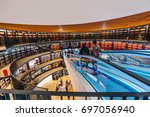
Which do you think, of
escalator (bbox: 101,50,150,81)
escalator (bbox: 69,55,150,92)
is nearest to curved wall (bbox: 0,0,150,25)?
escalator (bbox: 69,55,150,92)

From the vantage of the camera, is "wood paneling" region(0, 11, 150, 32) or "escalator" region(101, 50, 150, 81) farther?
"escalator" region(101, 50, 150, 81)

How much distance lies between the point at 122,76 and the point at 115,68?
0.87ft

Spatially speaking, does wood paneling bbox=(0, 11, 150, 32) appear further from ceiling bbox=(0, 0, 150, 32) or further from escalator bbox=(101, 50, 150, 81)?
escalator bbox=(101, 50, 150, 81)

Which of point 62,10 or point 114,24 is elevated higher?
point 62,10

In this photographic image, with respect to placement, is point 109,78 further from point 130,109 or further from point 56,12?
point 56,12

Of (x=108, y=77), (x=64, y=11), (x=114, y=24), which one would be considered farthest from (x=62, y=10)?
(x=114, y=24)

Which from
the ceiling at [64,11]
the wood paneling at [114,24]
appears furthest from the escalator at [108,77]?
the wood paneling at [114,24]

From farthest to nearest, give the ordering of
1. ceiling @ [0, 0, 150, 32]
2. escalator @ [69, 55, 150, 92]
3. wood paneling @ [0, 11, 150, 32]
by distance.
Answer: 1. wood paneling @ [0, 11, 150, 32]
2. ceiling @ [0, 0, 150, 32]
3. escalator @ [69, 55, 150, 92]

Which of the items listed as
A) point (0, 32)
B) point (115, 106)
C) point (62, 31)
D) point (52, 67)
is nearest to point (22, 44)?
point (0, 32)

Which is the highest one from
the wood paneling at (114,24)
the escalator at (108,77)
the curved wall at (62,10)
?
the curved wall at (62,10)

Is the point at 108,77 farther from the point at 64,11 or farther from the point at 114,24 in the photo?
the point at 114,24

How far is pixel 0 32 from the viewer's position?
4324 mm

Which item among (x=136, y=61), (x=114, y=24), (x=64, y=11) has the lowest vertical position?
(x=136, y=61)

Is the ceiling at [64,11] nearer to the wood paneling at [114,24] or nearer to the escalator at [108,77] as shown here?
the wood paneling at [114,24]
